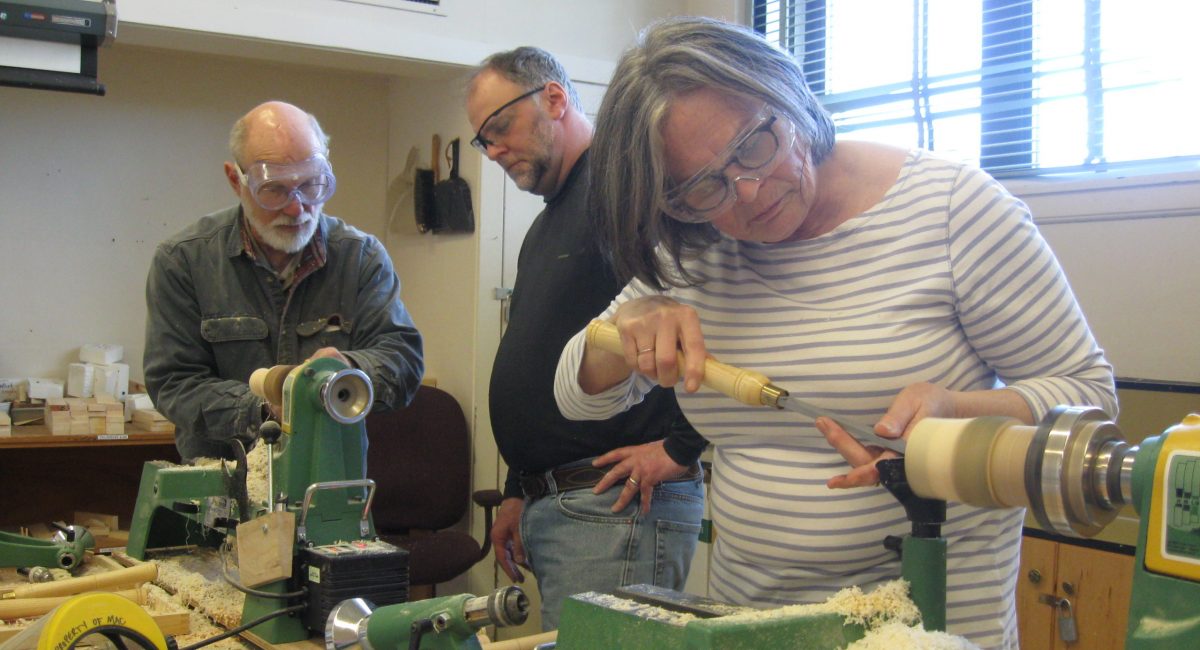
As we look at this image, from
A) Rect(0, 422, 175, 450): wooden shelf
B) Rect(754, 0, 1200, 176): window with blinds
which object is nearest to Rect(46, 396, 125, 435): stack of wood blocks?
Rect(0, 422, 175, 450): wooden shelf

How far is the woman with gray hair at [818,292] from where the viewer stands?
111 centimetres

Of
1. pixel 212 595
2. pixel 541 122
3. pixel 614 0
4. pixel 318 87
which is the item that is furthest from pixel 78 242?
pixel 212 595

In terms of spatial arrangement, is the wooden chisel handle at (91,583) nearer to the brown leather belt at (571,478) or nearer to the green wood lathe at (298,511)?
the green wood lathe at (298,511)

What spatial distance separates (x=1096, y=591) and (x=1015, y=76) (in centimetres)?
151

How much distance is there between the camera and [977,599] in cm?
111

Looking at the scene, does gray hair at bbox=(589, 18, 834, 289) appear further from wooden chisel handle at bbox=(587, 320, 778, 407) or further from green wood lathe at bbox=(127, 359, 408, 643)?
green wood lathe at bbox=(127, 359, 408, 643)

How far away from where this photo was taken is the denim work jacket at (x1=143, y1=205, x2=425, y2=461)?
2.13 metres

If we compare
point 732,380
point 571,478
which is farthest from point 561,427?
point 732,380

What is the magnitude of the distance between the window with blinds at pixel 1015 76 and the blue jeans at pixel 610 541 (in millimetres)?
1191

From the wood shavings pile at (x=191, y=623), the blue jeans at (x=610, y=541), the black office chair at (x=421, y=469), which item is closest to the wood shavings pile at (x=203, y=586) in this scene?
the wood shavings pile at (x=191, y=623)

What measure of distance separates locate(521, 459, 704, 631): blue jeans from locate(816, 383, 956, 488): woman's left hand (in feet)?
3.07

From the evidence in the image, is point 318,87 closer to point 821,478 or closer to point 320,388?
point 320,388

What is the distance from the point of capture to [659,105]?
1130 millimetres

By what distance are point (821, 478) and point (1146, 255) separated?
1.82 meters
